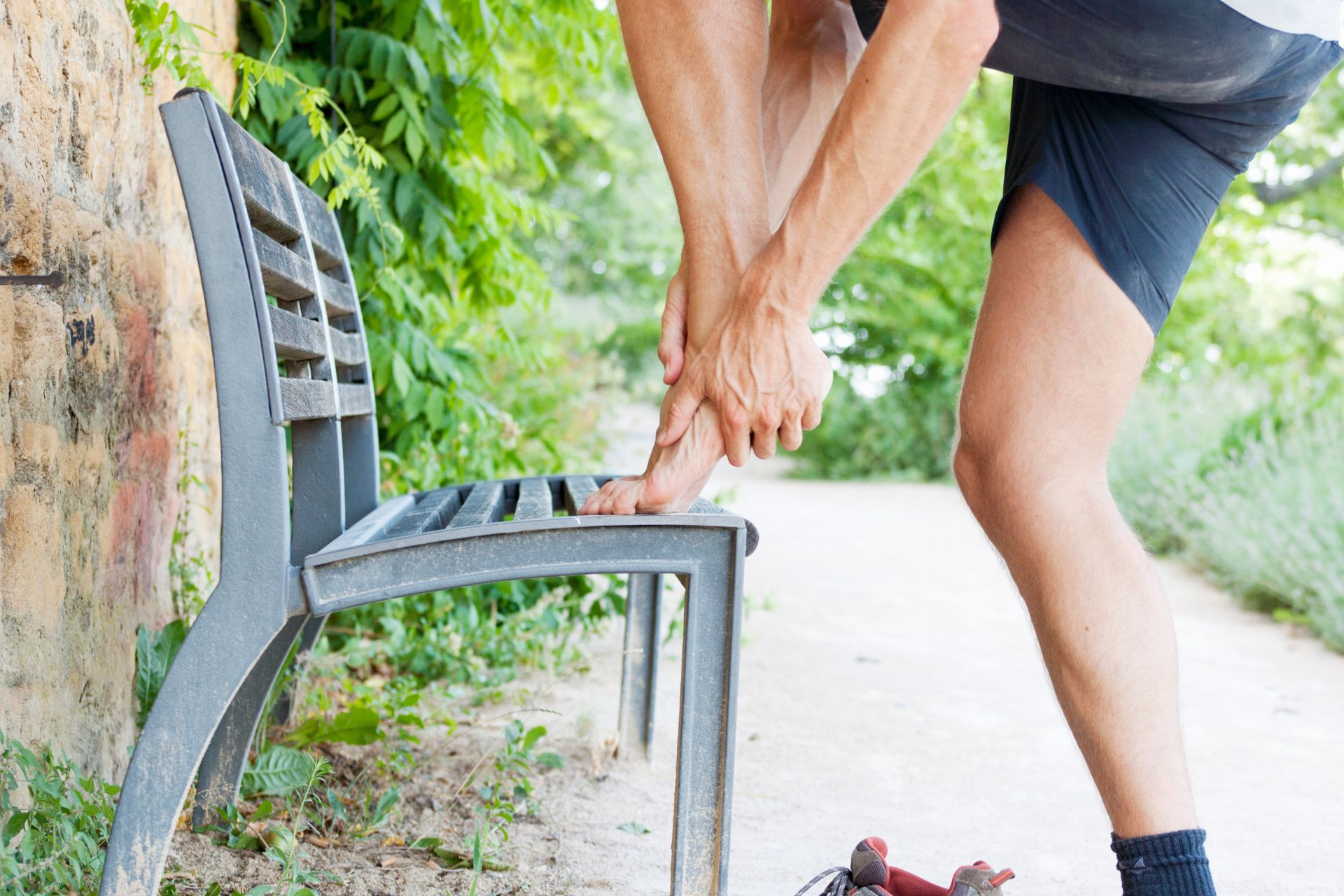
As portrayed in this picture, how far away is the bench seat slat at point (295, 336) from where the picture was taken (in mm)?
1267

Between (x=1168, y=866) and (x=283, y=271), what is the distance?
1281mm

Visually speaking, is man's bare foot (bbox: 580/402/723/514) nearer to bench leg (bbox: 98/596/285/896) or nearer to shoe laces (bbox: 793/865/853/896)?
bench leg (bbox: 98/596/285/896)

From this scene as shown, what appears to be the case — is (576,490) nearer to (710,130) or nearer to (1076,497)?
(710,130)

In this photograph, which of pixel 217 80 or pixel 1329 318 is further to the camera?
pixel 1329 318

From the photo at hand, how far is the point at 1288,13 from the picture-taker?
4.14 ft

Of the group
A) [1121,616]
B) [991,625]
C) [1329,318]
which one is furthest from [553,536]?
[1329,318]

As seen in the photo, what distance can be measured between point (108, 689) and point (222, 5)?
1618 mm

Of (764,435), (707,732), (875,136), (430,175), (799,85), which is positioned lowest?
(707,732)

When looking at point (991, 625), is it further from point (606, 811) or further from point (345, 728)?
point (345, 728)

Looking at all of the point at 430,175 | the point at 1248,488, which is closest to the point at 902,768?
the point at 430,175

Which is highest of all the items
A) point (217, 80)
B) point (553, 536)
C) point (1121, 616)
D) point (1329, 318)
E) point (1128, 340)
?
point (1329, 318)

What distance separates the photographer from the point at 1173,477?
21.6ft

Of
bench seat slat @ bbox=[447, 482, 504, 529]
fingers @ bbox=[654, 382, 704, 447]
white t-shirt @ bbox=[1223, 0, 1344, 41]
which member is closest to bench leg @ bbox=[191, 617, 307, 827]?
bench seat slat @ bbox=[447, 482, 504, 529]

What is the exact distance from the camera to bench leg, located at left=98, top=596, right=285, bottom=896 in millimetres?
1124
